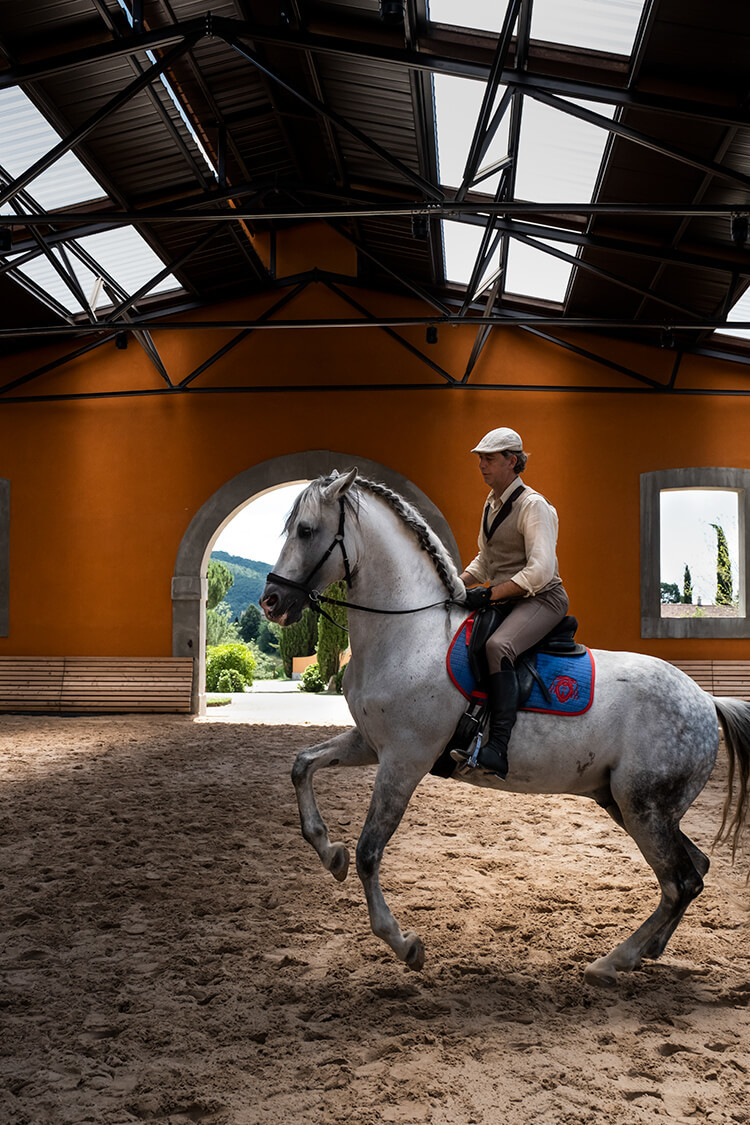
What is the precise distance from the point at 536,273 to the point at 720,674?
5495 millimetres

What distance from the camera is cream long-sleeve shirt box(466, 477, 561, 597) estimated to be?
123 inches

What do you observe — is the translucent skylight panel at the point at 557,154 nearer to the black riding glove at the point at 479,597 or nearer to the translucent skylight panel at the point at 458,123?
the translucent skylight panel at the point at 458,123

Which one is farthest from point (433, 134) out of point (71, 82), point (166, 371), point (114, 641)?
point (114, 641)

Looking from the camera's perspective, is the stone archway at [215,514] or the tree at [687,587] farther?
the tree at [687,587]

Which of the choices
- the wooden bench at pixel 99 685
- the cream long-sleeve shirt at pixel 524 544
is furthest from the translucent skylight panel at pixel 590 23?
the wooden bench at pixel 99 685

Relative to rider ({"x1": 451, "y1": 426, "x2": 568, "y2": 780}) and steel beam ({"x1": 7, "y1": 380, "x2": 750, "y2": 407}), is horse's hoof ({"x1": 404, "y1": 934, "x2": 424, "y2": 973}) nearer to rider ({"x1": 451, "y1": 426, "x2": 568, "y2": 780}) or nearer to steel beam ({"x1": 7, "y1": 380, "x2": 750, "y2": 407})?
rider ({"x1": 451, "y1": 426, "x2": 568, "y2": 780})

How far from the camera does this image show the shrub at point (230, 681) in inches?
717

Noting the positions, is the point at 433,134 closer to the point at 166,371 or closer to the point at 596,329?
the point at 596,329

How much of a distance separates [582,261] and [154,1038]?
28.3 feet

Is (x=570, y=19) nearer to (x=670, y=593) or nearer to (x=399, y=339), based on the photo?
(x=399, y=339)

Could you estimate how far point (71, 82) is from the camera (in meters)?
6.97

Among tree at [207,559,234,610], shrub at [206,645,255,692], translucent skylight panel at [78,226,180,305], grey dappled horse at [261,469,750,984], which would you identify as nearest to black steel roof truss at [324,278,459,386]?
translucent skylight panel at [78,226,180,305]

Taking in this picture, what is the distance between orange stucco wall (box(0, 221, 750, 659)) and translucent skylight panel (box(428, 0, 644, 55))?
5203 mm

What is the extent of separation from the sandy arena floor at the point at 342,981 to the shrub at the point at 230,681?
1279 cm
